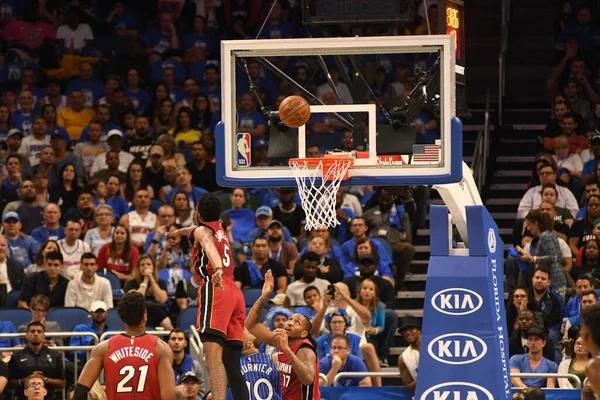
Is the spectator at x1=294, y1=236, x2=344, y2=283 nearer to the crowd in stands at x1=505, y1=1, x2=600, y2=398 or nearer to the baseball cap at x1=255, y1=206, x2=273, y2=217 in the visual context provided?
the baseball cap at x1=255, y1=206, x2=273, y2=217

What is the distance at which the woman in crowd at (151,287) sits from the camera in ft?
48.5

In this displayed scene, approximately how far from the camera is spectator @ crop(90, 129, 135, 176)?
1805 centimetres

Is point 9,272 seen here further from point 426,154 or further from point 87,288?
point 426,154

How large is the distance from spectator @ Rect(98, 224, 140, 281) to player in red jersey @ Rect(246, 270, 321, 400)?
4.75 metres

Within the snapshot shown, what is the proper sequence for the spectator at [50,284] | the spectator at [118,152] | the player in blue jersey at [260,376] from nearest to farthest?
the player in blue jersey at [260,376], the spectator at [50,284], the spectator at [118,152]

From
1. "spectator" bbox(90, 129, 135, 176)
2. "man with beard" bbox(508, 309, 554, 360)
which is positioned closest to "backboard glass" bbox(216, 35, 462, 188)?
"man with beard" bbox(508, 309, 554, 360)

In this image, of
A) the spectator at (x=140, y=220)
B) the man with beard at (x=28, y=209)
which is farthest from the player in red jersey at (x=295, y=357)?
the man with beard at (x=28, y=209)

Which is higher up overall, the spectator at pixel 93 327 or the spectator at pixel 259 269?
the spectator at pixel 259 269

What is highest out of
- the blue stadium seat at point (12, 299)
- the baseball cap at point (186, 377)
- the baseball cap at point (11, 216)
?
the baseball cap at point (11, 216)

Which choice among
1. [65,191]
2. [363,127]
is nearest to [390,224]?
[65,191]

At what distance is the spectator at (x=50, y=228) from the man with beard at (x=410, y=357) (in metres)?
5.04

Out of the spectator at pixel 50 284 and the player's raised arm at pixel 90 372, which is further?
the spectator at pixel 50 284

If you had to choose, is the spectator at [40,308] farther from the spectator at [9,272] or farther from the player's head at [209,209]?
the player's head at [209,209]

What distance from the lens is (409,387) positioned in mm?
12844
